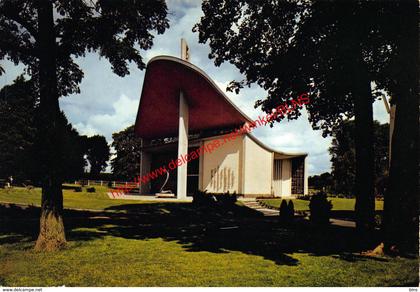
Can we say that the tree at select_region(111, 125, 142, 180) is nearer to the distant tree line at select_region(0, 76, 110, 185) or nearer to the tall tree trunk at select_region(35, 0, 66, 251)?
the distant tree line at select_region(0, 76, 110, 185)

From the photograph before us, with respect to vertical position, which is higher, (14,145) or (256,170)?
(14,145)

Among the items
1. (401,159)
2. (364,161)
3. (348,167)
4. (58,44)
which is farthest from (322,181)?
(58,44)

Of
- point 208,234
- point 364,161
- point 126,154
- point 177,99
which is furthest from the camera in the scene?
point 126,154

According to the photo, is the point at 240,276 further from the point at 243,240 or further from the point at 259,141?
the point at 259,141

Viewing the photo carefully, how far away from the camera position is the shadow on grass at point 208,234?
9.45 metres

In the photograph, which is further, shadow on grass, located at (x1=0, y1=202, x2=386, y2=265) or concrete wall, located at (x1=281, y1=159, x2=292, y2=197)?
concrete wall, located at (x1=281, y1=159, x2=292, y2=197)

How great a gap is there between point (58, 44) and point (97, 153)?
7804 centimetres

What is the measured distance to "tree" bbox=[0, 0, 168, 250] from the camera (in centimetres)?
903

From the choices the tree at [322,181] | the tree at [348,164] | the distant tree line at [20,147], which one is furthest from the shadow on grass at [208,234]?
the tree at [322,181]

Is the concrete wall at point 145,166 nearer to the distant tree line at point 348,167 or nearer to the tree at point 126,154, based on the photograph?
the distant tree line at point 348,167

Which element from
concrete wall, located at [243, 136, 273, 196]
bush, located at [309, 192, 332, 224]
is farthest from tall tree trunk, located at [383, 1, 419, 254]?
concrete wall, located at [243, 136, 273, 196]

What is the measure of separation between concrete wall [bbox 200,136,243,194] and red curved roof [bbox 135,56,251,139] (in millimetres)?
3448

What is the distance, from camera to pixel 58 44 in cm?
1007

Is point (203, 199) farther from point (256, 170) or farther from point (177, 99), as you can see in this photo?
point (177, 99)
